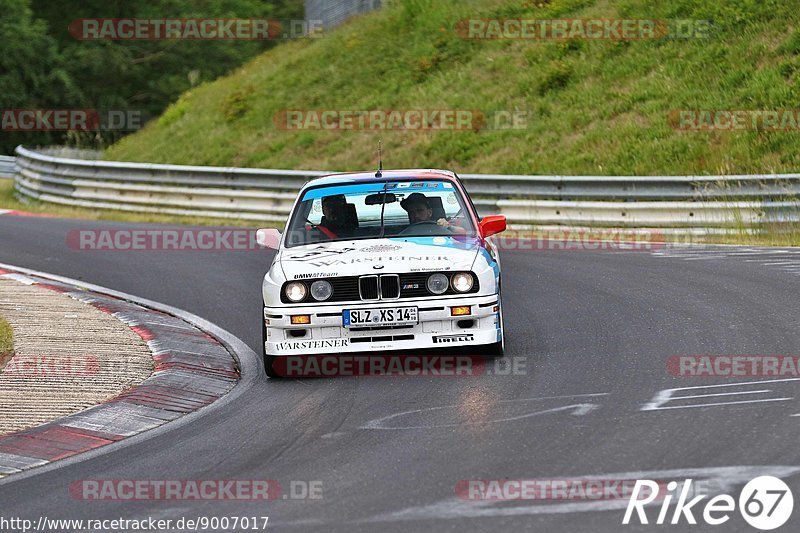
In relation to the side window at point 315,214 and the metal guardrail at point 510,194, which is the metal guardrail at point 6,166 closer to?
the metal guardrail at point 510,194

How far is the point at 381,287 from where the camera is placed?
8953 millimetres

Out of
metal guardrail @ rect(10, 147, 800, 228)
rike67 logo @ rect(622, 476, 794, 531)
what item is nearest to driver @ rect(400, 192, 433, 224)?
rike67 logo @ rect(622, 476, 794, 531)

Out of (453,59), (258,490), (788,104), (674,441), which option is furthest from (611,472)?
(453,59)

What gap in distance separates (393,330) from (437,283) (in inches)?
19.1

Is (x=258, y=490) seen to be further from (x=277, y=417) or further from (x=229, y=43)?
(x=229, y=43)

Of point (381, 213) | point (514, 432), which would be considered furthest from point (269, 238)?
point (514, 432)

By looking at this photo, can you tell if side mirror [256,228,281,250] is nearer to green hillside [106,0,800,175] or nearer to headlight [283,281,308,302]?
headlight [283,281,308,302]

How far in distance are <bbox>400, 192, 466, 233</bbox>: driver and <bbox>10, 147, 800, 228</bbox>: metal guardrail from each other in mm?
8640

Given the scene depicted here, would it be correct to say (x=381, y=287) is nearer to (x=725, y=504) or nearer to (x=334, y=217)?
(x=334, y=217)

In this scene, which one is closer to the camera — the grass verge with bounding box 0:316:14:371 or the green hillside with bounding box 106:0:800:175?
the grass verge with bounding box 0:316:14:371

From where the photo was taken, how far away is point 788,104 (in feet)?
72.8

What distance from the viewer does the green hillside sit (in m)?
22.8

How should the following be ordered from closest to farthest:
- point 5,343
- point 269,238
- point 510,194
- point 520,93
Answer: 1. point 269,238
2. point 5,343
3. point 510,194
4. point 520,93

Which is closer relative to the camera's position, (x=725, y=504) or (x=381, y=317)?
(x=725, y=504)
